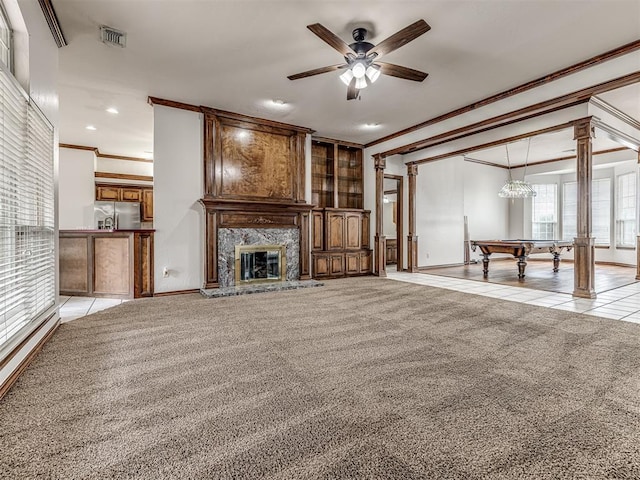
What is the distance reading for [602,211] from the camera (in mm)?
9023

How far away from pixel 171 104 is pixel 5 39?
271 cm

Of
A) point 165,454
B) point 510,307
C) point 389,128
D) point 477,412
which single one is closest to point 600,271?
point 510,307

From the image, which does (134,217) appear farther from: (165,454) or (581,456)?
(581,456)

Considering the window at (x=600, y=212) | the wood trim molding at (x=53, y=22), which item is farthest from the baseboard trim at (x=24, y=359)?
the window at (x=600, y=212)

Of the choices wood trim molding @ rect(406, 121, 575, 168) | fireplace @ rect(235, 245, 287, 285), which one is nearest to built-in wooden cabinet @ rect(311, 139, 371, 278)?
fireplace @ rect(235, 245, 287, 285)

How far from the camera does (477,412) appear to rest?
1728 mm

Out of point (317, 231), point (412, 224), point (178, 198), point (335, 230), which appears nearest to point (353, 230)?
point (335, 230)

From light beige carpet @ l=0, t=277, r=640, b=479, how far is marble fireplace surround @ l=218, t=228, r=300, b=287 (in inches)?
78.7

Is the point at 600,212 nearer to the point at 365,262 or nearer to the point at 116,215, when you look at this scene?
the point at 365,262

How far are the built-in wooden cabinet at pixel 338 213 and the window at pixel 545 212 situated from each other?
6293mm

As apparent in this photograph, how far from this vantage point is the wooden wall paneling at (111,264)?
4836 mm

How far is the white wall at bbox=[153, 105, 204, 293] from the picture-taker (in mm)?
4973

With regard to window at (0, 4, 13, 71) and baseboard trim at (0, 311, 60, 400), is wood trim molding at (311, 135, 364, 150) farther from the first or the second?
baseboard trim at (0, 311, 60, 400)

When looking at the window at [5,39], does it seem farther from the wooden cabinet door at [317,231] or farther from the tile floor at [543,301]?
the wooden cabinet door at [317,231]
